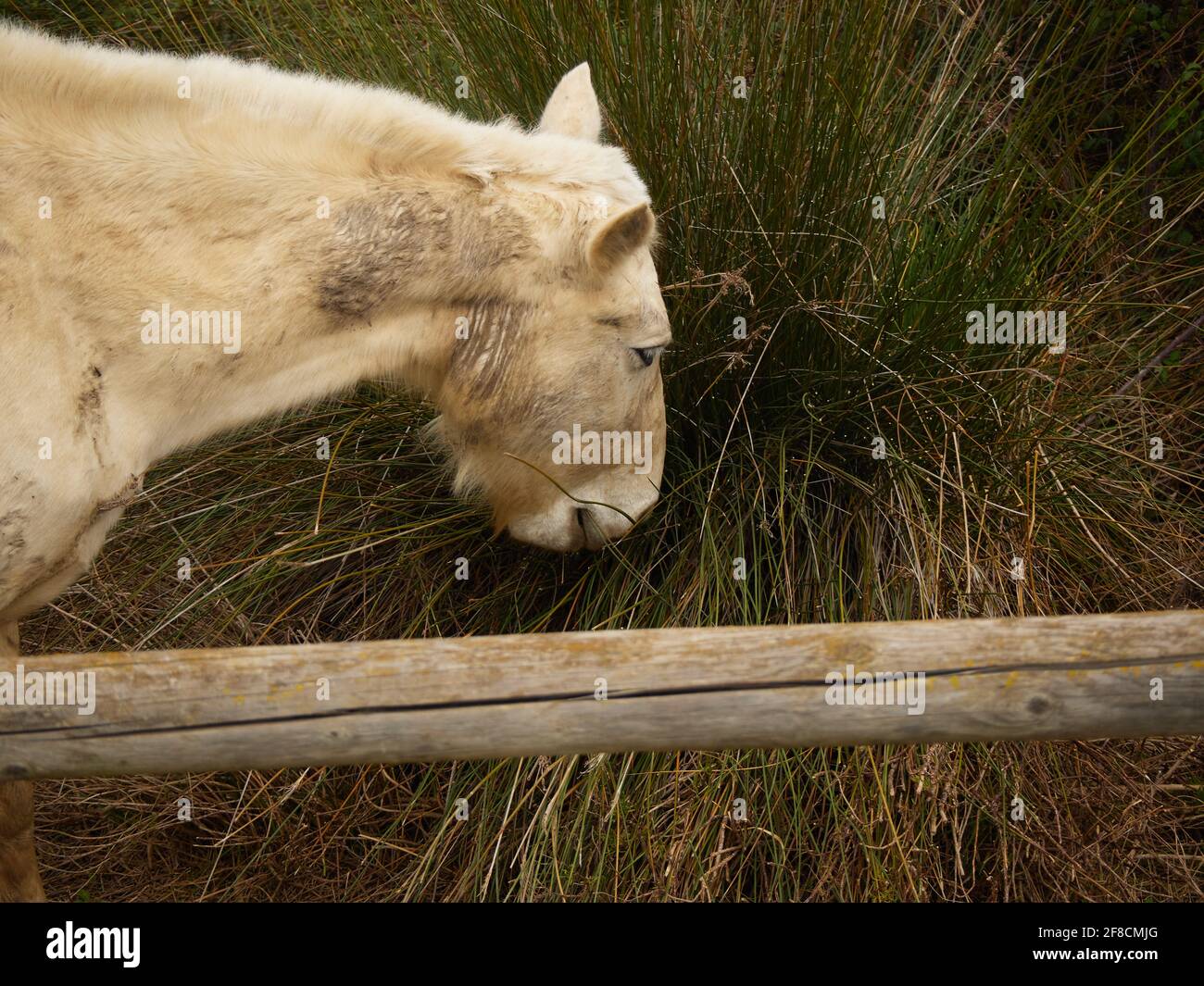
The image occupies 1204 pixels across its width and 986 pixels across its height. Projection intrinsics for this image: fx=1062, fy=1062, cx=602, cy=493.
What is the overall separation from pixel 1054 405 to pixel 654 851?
205 cm

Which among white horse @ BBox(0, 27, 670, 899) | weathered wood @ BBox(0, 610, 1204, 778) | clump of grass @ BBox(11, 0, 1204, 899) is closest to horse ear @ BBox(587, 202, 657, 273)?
white horse @ BBox(0, 27, 670, 899)

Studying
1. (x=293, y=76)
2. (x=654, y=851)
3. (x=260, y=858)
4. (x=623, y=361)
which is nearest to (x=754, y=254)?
(x=623, y=361)

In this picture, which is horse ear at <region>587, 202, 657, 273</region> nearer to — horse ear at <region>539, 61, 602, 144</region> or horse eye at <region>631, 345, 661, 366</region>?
horse eye at <region>631, 345, 661, 366</region>

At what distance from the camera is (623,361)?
2629 mm

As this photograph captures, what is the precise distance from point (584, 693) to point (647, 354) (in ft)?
3.65

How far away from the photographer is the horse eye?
2637 mm

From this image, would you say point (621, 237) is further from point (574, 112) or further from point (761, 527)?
point (761, 527)

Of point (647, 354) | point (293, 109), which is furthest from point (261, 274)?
point (647, 354)

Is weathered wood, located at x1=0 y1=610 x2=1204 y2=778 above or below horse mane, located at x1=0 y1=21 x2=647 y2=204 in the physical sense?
below

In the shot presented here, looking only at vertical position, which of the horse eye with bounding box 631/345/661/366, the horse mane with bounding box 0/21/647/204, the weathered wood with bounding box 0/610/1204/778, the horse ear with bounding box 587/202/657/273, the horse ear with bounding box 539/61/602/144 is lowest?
the weathered wood with bounding box 0/610/1204/778

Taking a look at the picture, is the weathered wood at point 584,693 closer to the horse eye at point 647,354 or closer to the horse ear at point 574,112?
the horse eye at point 647,354

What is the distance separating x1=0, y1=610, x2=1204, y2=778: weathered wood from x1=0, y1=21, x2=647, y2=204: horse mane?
1240 millimetres

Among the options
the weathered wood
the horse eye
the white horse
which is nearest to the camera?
the weathered wood
